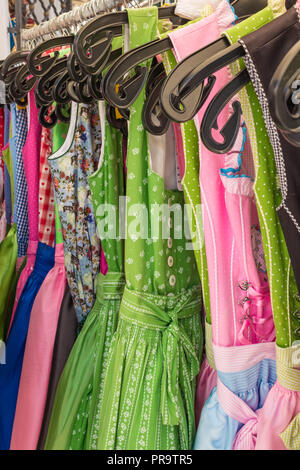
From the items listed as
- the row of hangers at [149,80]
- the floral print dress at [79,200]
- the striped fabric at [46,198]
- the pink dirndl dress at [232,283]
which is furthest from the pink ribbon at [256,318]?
the striped fabric at [46,198]

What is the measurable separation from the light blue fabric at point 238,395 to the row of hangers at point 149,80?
1.10 feet

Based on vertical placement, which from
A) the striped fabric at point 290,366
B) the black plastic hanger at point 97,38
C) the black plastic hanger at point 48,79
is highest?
the black plastic hanger at point 48,79

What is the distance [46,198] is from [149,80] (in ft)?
1.23

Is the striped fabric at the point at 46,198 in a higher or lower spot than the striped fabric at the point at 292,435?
higher

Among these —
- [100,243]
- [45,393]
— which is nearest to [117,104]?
[100,243]

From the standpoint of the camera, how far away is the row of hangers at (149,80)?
0.42 m

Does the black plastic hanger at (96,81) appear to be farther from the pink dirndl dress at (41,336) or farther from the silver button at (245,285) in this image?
the silver button at (245,285)

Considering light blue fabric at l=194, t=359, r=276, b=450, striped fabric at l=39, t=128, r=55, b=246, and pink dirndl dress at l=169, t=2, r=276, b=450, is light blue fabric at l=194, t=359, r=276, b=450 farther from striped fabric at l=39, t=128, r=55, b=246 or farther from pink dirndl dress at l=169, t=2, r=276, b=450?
striped fabric at l=39, t=128, r=55, b=246

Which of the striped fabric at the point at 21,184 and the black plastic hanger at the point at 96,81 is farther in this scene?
the striped fabric at the point at 21,184

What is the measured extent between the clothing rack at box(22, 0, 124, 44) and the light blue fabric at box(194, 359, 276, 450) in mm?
648

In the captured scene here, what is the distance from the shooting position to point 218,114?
1.45ft

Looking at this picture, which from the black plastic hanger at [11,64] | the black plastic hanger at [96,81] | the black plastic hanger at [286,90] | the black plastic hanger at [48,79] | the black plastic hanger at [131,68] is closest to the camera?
the black plastic hanger at [286,90]

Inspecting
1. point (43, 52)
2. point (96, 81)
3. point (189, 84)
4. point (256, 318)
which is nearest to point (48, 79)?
point (43, 52)

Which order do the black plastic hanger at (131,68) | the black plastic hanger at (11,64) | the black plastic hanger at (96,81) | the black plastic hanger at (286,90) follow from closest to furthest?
the black plastic hanger at (286,90), the black plastic hanger at (131,68), the black plastic hanger at (96,81), the black plastic hanger at (11,64)
